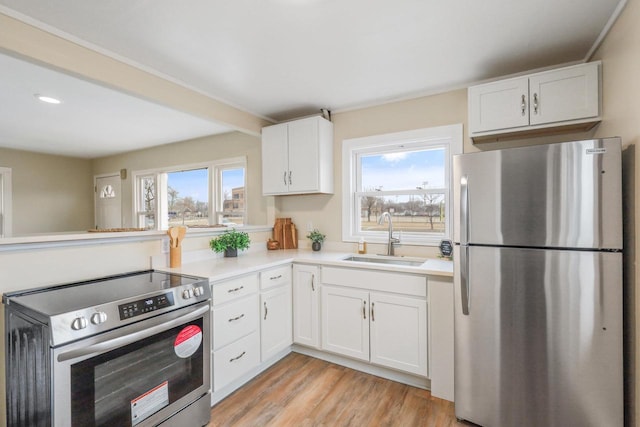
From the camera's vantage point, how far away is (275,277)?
251 centimetres

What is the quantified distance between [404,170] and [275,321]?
1.84m

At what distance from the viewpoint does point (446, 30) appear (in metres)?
1.81

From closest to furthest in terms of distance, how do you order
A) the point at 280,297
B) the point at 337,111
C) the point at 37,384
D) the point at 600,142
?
the point at 37,384 → the point at 600,142 → the point at 280,297 → the point at 337,111

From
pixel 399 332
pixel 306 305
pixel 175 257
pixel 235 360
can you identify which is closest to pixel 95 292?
pixel 175 257

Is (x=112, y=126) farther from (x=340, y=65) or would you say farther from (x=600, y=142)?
(x=600, y=142)

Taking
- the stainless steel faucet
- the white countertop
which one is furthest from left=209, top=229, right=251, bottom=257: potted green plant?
the stainless steel faucet

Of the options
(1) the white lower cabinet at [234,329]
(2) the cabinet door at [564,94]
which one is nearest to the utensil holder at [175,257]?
(1) the white lower cabinet at [234,329]

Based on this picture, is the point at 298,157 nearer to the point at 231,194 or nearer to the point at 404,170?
the point at 404,170

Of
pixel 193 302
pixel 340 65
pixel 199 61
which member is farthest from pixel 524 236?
pixel 199 61

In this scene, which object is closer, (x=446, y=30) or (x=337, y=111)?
(x=446, y=30)

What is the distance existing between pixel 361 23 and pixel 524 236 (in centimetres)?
153

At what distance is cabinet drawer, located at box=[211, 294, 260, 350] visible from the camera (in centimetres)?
199

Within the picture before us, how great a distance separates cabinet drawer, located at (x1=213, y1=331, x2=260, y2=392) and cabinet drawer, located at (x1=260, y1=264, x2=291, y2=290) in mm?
372

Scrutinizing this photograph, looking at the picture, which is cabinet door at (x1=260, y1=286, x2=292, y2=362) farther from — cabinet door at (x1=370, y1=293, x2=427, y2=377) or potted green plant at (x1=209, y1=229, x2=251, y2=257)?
cabinet door at (x1=370, y1=293, x2=427, y2=377)
